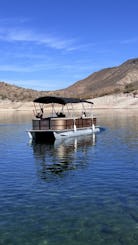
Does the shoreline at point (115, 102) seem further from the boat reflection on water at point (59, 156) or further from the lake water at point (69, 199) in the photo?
the lake water at point (69, 199)

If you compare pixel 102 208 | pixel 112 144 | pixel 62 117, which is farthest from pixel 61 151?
pixel 102 208

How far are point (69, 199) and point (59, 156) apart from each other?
45.6 feet

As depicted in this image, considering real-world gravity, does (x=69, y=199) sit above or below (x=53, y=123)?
below

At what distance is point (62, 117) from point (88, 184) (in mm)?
27232

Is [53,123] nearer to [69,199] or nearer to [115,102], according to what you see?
[69,199]

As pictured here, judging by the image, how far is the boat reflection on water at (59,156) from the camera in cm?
2620

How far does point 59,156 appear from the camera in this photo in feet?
107

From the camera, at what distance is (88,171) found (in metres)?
25.2

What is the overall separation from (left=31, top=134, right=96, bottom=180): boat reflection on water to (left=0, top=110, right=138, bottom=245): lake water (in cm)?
6

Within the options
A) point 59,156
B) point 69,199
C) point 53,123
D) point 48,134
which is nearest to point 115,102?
point 53,123

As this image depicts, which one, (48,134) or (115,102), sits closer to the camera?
(48,134)

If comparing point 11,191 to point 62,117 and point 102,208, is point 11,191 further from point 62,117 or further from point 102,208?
point 62,117

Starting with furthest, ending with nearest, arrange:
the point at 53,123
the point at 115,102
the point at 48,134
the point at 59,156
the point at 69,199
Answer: the point at 115,102
the point at 53,123
the point at 48,134
the point at 59,156
the point at 69,199

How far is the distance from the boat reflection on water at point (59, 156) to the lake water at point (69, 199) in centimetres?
6
